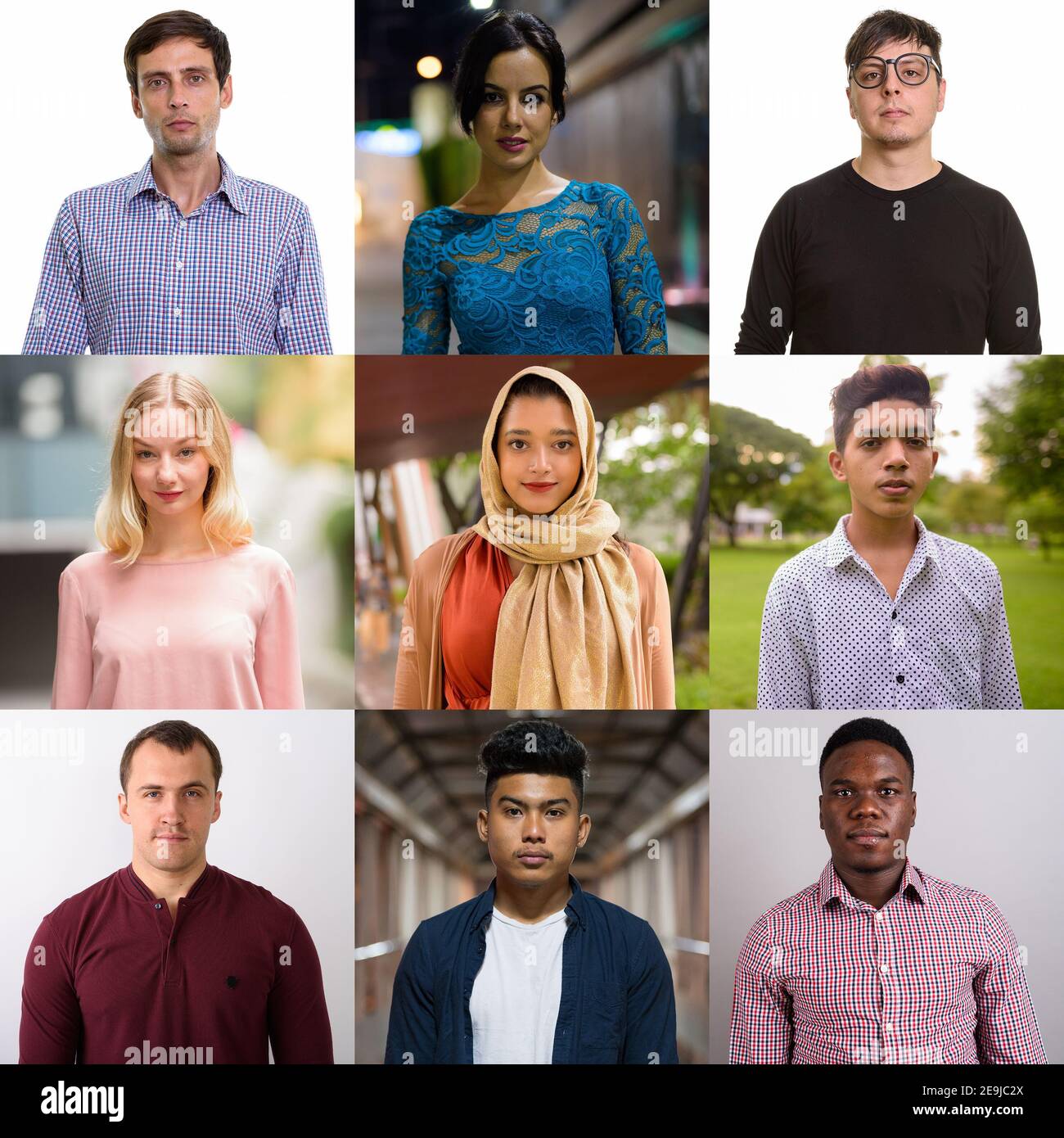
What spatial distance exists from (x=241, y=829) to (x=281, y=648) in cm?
51

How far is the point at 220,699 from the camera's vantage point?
3.15 m

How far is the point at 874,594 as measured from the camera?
3158 millimetres

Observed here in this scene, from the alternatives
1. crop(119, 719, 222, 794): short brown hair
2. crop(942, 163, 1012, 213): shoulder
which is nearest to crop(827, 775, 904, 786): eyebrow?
crop(942, 163, 1012, 213): shoulder

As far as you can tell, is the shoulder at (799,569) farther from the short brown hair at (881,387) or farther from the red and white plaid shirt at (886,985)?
the red and white plaid shirt at (886,985)

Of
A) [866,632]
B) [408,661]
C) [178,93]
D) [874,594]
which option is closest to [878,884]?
Result: [866,632]

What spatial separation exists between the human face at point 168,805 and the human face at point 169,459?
0.66 metres

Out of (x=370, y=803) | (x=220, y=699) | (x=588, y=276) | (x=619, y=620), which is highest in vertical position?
(x=588, y=276)

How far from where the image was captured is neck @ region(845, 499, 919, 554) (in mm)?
3172

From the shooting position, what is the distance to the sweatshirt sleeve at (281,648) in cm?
314

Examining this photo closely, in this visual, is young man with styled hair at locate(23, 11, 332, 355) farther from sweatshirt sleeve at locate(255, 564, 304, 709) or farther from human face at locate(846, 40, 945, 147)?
human face at locate(846, 40, 945, 147)

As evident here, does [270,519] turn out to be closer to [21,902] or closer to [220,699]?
[220,699]
